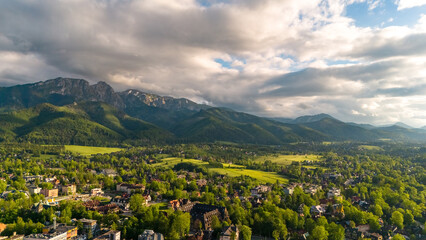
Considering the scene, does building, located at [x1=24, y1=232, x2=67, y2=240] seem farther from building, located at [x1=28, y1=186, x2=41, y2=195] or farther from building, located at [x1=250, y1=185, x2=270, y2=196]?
building, located at [x1=250, y1=185, x2=270, y2=196]

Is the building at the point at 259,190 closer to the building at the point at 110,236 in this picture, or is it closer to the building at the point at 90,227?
the building at the point at 90,227

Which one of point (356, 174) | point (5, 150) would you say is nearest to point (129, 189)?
point (356, 174)

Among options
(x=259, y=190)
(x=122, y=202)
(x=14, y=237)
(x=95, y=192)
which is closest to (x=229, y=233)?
(x=122, y=202)

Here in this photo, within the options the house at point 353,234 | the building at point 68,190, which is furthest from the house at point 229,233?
the building at point 68,190

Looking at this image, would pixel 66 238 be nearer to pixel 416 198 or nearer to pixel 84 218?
pixel 84 218

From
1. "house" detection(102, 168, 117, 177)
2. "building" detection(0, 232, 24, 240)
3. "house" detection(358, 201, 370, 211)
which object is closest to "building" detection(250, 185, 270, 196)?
"house" detection(358, 201, 370, 211)

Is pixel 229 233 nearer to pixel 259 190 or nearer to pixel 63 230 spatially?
pixel 63 230
